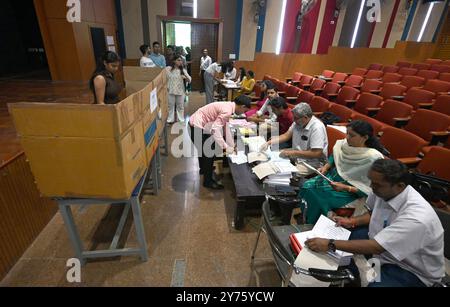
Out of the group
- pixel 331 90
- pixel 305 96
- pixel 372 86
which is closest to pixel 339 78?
pixel 372 86

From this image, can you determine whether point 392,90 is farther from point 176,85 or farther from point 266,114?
point 176,85

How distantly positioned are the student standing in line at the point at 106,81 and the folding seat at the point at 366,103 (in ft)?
12.7

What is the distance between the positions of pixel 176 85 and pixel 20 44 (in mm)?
5772

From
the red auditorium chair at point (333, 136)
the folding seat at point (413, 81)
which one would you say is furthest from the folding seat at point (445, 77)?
the red auditorium chair at point (333, 136)

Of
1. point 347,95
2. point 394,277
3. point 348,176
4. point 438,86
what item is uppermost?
point 438,86

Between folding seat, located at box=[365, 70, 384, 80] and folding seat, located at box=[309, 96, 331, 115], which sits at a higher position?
folding seat, located at box=[365, 70, 384, 80]

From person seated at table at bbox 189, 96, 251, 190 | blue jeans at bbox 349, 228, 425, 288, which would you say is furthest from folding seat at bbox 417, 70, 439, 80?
blue jeans at bbox 349, 228, 425, 288

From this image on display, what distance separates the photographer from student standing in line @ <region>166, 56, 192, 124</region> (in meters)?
4.59

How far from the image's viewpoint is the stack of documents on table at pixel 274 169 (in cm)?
214

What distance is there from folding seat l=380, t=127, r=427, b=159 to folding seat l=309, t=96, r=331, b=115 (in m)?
1.17

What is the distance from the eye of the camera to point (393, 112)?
11.7 feet

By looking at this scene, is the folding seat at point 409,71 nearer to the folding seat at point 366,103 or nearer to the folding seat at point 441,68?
the folding seat at point 441,68

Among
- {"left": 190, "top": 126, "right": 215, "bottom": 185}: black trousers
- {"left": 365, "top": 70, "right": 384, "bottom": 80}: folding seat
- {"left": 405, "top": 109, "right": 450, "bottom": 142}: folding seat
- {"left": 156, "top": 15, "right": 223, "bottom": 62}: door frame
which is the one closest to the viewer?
{"left": 190, "top": 126, "right": 215, "bottom": 185}: black trousers

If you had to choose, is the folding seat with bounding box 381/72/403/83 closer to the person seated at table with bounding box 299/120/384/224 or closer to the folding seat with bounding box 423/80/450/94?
the folding seat with bounding box 423/80/450/94
